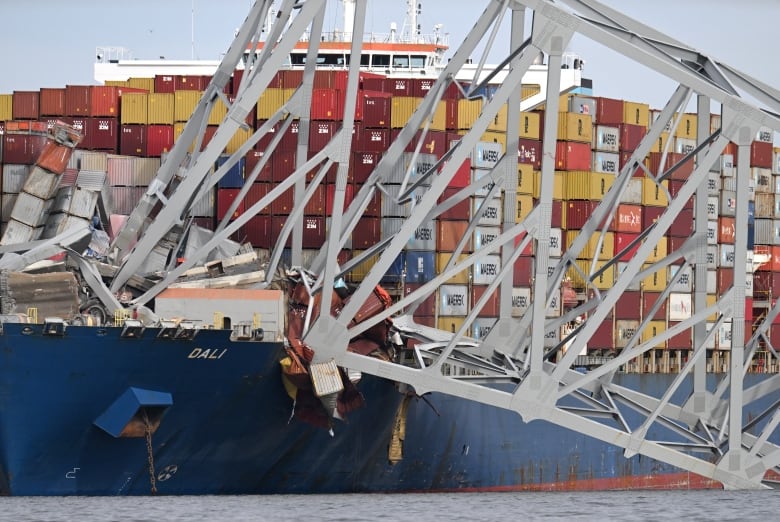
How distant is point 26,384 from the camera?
108ft

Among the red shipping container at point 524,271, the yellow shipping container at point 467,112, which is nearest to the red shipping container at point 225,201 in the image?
the yellow shipping container at point 467,112

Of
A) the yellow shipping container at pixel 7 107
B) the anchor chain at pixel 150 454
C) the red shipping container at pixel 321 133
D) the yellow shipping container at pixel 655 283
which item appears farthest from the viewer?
the yellow shipping container at pixel 655 283

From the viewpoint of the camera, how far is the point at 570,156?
52.6 m

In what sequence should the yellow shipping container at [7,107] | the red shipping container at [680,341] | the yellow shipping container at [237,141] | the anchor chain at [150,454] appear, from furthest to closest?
1. the red shipping container at [680,341]
2. the yellow shipping container at [7,107]
3. the yellow shipping container at [237,141]
4. the anchor chain at [150,454]

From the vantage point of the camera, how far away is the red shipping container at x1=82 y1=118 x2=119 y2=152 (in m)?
50.0

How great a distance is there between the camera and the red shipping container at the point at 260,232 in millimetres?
47031

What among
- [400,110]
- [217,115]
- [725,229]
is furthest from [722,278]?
[217,115]

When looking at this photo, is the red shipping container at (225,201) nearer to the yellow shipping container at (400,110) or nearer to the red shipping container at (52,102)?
the yellow shipping container at (400,110)

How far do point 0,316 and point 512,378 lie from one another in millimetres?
11789

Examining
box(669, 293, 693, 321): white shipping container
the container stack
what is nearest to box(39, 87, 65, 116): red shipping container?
the container stack

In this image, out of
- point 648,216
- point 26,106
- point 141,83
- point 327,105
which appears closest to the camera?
point 327,105

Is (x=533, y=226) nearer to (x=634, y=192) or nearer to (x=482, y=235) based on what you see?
(x=482, y=235)

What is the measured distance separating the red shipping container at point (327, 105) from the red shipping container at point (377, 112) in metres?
0.82

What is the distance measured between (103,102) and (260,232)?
23.6 feet
